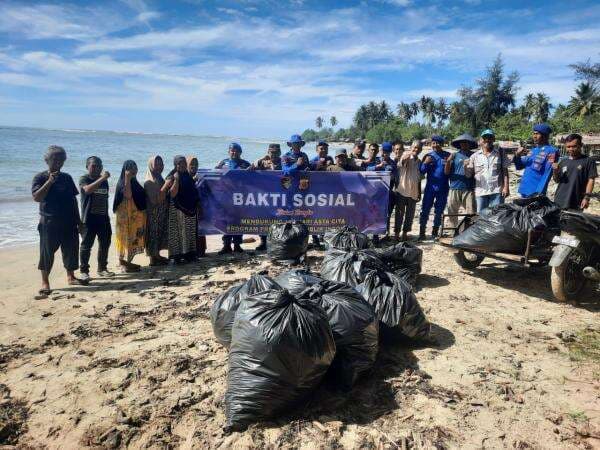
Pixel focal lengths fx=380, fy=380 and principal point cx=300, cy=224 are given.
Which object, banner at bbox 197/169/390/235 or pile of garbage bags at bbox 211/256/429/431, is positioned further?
banner at bbox 197/169/390/235

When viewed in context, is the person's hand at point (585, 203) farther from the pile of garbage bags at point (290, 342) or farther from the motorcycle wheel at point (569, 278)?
the pile of garbage bags at point (290, 342)

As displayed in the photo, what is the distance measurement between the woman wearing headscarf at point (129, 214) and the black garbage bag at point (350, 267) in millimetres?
2817

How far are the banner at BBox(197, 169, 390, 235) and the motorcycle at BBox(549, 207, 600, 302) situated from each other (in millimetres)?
2848

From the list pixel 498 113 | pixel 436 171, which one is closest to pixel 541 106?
pixel 498 113

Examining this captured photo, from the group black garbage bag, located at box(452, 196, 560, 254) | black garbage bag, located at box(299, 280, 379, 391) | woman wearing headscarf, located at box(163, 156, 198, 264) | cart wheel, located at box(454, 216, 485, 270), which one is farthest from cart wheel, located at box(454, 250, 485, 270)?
woman wearing headscarf, located at box(163, 156, 198, 264)

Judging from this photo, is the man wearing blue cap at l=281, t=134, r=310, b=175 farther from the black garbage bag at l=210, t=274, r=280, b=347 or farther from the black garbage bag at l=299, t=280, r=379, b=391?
the black garbage bag at l=299, t=280, r=379, b=391

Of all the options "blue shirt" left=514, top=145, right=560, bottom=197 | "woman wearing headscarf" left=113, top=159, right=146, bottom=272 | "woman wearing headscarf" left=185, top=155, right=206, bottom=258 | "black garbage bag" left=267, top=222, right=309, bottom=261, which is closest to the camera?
"woman wearing headscarf" left=113, top=159, right=146, bottom=272

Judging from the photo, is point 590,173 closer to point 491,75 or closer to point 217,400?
point 217,400

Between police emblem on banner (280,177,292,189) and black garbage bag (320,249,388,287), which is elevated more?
police emblem on banner (280,177,292,189)

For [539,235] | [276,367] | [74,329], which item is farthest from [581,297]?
[74,329]

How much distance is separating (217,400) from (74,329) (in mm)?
1884

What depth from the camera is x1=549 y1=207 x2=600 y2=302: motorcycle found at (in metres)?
3.71

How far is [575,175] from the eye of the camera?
183 inches

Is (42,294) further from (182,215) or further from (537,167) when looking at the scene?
(537,167)
